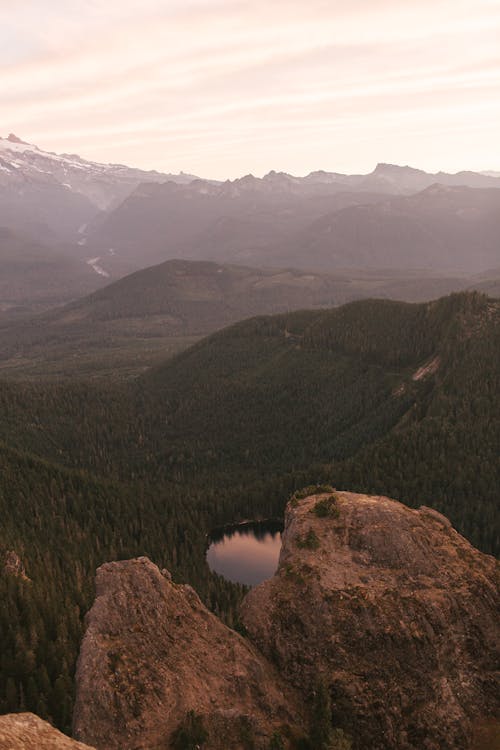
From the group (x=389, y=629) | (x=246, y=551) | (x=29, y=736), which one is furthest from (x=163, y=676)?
(x=246, y=551)

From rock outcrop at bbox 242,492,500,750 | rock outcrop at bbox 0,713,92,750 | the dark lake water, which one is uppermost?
rock outcrop at bbox 0,713,92,750

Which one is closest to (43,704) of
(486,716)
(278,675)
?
(278,675)

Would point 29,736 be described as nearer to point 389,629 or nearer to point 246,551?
point 389,629

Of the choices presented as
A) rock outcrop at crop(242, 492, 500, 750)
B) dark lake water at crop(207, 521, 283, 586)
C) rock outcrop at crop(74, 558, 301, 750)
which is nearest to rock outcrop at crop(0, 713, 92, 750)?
rock outcrop at crop(74, 558, 301, 750)

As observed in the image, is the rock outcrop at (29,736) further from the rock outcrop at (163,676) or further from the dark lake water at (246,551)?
the dark lake water at (246,551)

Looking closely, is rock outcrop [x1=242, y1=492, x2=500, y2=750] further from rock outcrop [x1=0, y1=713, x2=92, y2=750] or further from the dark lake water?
the dark lake water
